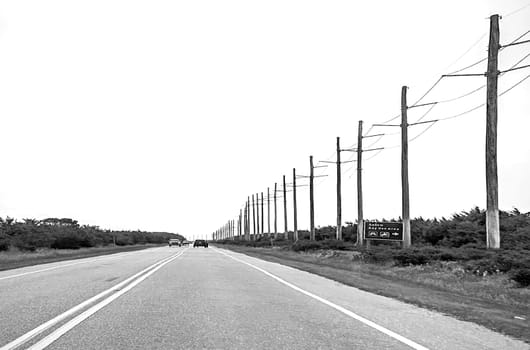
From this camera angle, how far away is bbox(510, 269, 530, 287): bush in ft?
57.2

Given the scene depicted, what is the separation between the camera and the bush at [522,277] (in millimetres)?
17438

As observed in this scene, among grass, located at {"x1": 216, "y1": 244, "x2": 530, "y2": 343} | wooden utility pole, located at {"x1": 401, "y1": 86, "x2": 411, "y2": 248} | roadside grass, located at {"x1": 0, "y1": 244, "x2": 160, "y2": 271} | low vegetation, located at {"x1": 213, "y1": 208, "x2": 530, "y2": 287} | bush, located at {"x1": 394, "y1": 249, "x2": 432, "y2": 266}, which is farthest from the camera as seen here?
wooden utility pole, located at {"x1": 401, "y1": 86, "x2": 411, "y2": 248}

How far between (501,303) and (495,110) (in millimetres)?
12736

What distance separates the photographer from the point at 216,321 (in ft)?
31.2

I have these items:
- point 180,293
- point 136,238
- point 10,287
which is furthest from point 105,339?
point 136,238

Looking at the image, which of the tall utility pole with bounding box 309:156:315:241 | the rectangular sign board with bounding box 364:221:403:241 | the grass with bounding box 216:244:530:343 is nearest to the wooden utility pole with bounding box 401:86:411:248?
the rectangular sign board with bounding box 364:221:403:241

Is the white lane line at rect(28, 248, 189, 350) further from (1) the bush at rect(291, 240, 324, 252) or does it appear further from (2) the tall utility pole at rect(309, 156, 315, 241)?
(2) the tall utility pole at rect(309, 156, 315, 241)

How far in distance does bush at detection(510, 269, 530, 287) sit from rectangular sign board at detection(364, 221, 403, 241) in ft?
57.0

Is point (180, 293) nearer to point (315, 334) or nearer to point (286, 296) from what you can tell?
point (286, 296)

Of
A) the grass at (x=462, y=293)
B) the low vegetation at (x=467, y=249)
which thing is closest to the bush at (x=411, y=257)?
the low vegetation at (x=467, y=249)

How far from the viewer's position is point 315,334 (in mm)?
8555

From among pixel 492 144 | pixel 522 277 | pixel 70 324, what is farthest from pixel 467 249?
pixel 70 324

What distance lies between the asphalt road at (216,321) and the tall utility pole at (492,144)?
39.1 ft

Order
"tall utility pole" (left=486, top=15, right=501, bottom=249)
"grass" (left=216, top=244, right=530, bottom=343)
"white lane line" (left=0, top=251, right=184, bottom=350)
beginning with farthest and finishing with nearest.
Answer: "tall utility pole" (left=486, top=15, right=501, bottom=249) < "grass" (left=216, top=244, right=530, bottom=343) < "white lane line" (left=0, top=251, right=184, bottom=350)
